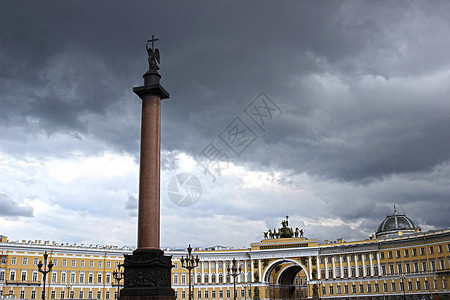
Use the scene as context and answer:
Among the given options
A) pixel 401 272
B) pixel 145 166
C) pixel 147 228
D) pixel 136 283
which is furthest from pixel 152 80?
pixel 401 272

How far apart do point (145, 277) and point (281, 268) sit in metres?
77.6

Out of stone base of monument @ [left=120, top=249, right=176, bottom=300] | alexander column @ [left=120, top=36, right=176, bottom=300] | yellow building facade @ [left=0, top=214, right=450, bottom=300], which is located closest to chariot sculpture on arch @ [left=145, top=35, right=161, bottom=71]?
alexander column @ [left=120, top=36, right=176, bottom=300]

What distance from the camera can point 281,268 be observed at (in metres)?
103

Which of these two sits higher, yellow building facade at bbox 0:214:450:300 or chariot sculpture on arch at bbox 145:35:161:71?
chariot sculpture on arch at bbox 145:35:161:71

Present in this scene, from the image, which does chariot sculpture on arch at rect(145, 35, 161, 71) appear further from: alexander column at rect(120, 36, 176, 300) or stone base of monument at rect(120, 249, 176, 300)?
stone base of monument at rect(120, 249, 176, 300)

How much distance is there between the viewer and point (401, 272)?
83.9 meters

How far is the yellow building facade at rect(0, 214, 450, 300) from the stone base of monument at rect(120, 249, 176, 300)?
48.7 metres

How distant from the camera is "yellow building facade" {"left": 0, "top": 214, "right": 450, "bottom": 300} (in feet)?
263

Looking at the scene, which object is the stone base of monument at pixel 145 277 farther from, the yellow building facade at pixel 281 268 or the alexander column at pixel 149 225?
the yellow building facade at pixel 281 268

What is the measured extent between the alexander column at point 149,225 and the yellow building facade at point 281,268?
1906 inches

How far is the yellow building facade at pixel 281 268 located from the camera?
80.1 meters

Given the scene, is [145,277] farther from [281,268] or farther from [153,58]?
[281,268]

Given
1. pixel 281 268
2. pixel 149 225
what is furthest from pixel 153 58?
pixel 281 268

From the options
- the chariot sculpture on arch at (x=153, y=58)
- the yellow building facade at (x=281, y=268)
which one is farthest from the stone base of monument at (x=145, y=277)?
the yellow building facade at (x=281, y=268)
